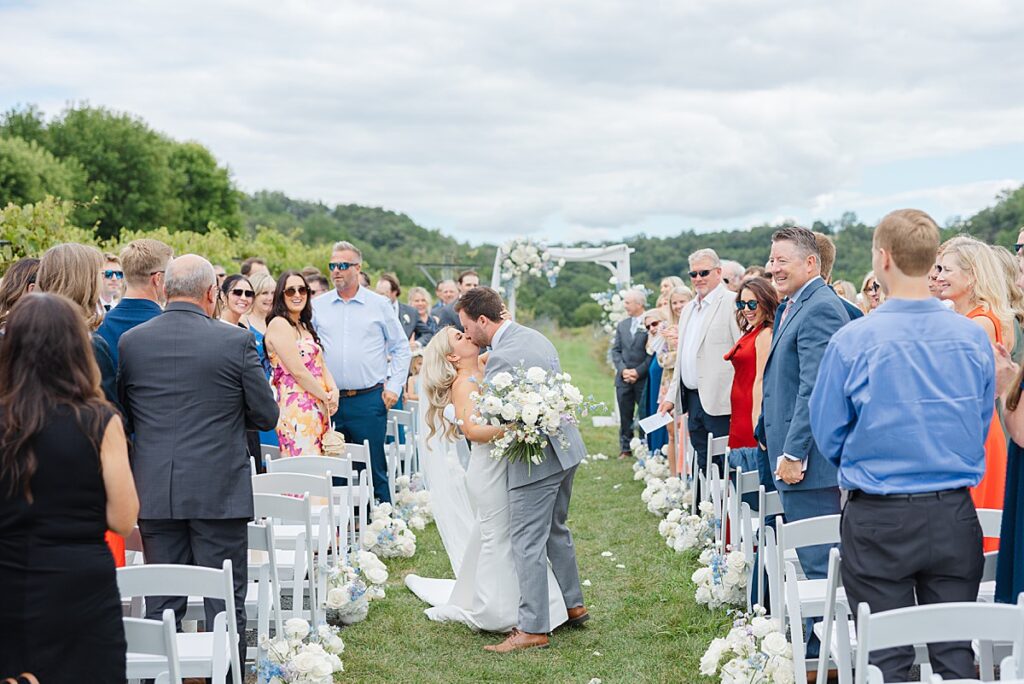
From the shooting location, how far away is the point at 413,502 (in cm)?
937

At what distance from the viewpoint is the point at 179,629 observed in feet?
15.6

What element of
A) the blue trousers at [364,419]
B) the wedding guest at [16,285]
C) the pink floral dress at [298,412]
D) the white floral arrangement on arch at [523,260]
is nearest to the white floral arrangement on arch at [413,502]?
the blue trousers at [364,419]

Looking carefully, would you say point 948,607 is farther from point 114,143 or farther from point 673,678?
point 114,143

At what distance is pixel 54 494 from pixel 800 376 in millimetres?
3544

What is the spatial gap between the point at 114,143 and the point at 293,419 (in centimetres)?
3469

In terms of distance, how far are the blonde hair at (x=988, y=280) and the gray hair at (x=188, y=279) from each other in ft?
12.5

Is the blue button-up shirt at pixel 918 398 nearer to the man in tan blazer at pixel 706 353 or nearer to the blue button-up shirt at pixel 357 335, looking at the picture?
the man in tan blazer at pixel 706 353

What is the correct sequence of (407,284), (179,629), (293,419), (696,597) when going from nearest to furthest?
(179,629)
(696,597)
(293,419)
(407,284)

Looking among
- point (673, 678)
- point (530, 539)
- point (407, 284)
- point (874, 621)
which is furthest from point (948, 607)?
point (407, 284)

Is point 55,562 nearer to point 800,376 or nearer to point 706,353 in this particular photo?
point 800,376

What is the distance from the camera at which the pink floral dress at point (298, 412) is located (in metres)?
7.33

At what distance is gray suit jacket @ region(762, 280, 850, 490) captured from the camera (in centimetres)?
488

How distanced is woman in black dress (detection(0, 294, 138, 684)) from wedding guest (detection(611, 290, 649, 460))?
32.9 feet

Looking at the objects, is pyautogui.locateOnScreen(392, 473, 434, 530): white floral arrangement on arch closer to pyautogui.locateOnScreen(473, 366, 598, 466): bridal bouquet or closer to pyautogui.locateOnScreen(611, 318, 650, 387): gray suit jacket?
pyautogui.locateOnScreen(473, 366, 598, 466): bridal bouquet
